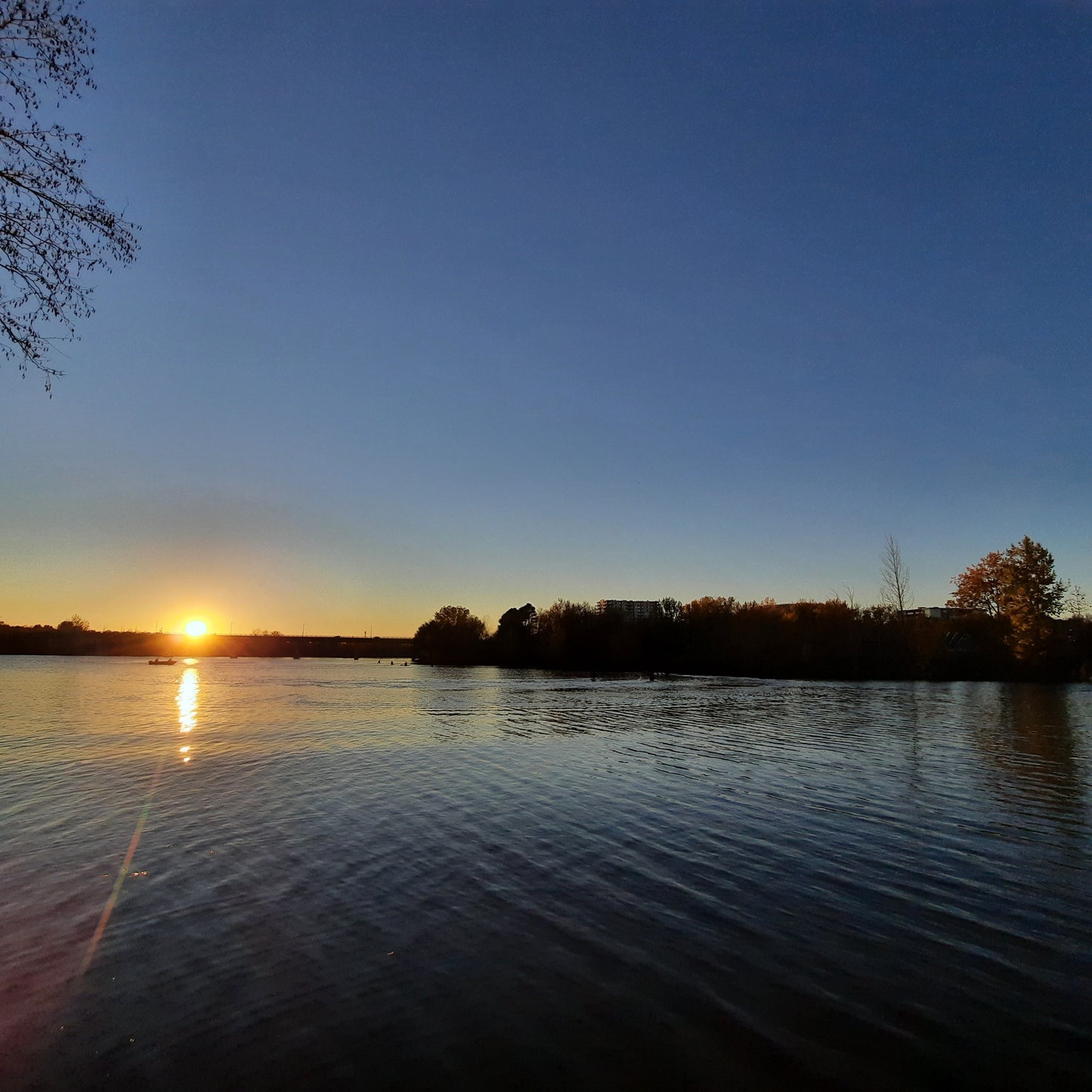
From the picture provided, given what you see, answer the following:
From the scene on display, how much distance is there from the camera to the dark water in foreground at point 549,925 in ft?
21.5

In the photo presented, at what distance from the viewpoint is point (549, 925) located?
32.2 ft

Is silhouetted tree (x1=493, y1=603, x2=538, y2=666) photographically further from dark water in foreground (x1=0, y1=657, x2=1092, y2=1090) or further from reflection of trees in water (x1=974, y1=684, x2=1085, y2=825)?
dark water in foreground (x1=0, y1=657, x2=1092, y2=1090)

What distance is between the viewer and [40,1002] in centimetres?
751

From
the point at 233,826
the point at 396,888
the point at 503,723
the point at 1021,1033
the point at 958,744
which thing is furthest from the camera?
the point at 503,723

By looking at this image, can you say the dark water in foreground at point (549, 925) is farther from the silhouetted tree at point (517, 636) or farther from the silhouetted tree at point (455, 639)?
the silhouetted tree at point (455, 639)

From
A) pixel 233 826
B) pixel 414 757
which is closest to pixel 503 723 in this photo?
pixel 414 757

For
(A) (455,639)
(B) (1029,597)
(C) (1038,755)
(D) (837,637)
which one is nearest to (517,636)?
(A) (455,639)

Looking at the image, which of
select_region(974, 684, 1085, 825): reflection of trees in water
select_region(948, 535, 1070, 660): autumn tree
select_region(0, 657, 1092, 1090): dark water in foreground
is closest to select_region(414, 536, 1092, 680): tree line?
select_region(948, 535, 1070, 660): autumn tree

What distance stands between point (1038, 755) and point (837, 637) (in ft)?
307

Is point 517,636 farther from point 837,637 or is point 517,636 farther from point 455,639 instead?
point 837,637

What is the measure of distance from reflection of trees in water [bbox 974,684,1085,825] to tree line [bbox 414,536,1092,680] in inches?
1728

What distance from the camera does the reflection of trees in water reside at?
17984 mm

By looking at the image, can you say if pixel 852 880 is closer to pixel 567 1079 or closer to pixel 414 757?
pixel 567 1079

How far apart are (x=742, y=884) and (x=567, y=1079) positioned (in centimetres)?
623
